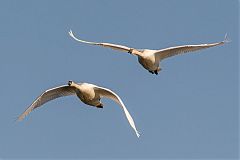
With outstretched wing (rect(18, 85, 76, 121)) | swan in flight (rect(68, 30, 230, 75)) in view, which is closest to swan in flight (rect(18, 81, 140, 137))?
outstretched wing (rect(18, 85, 76, 121))

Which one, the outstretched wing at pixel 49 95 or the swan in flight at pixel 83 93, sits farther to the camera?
the outstretched wing at pixel 49 95

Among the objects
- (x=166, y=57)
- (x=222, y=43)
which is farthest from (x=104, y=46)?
(x=222, y=43)

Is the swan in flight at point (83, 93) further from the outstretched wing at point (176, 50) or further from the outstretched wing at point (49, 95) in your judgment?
the outstretched wing at point (176, 50)

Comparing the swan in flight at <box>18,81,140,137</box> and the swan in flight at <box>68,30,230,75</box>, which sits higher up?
the swan in flight at <box>68,30,230,75</box>

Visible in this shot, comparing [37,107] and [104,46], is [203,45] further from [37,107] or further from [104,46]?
[37,107]

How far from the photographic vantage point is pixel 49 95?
38.2m

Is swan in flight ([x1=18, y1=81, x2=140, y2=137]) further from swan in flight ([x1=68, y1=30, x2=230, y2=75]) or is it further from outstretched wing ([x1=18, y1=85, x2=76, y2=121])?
swan in flight ([x1=68, y1=30, x2=230, y2=75])

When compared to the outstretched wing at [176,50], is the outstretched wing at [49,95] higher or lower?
lower

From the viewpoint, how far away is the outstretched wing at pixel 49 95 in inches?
1486

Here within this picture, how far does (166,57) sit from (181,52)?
2.45 ft

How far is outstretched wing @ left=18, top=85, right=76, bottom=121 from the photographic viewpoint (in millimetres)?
37750

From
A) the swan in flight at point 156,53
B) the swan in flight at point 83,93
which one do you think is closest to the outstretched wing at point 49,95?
the swan in flight at point 83,93

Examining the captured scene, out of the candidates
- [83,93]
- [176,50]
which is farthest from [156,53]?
[83,93]

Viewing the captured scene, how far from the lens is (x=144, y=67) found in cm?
3850
